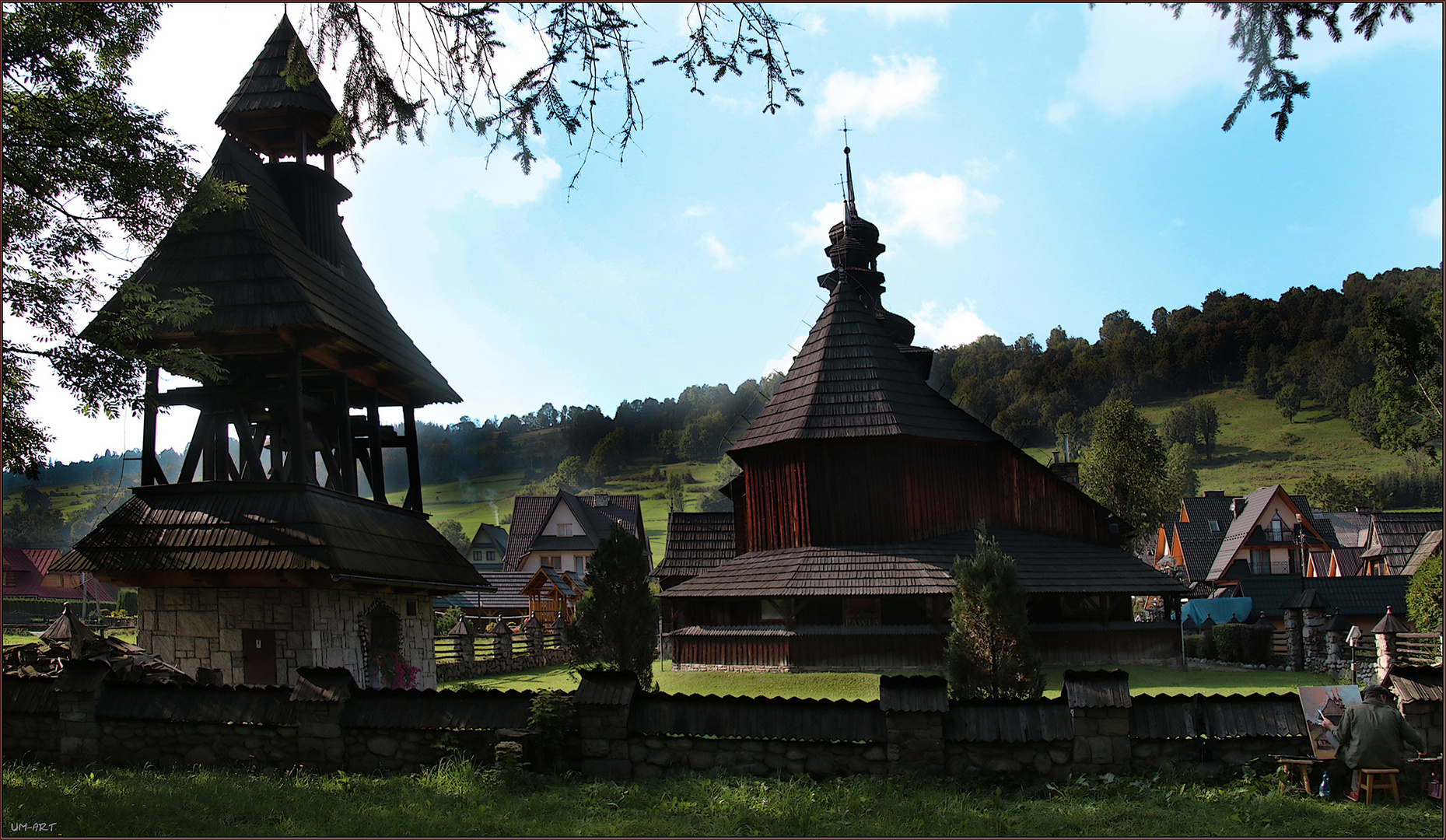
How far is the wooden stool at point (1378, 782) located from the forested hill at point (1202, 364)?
102 meters

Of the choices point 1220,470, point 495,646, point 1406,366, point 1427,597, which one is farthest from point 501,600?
point 1220,470

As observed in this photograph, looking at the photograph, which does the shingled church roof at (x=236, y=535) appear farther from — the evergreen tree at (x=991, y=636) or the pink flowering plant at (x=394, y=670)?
the evergreen tree at (x=991, y=636)

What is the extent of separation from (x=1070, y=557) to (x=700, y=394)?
5175 inches

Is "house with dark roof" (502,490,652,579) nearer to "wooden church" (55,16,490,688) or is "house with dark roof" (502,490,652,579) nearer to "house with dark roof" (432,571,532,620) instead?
"house with dark roof" (432,571,532,620)

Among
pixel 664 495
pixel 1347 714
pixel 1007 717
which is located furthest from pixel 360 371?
pixel 664 495

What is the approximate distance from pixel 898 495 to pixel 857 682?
5405 millimetres

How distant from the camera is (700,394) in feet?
503

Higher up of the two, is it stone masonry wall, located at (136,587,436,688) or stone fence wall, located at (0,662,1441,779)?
stone masonry wall, located at (136,587,436,688)

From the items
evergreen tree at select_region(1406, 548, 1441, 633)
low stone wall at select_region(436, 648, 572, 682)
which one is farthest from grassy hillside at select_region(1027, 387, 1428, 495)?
low stone wall at select_region(436, 648, 572, 682)

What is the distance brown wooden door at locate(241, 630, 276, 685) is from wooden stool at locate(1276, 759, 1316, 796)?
524 inches

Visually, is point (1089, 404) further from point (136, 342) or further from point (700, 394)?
point (136, 342)

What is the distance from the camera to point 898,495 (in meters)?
23.0

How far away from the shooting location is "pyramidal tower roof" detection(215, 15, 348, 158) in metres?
18.2

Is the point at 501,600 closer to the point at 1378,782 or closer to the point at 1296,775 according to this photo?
the point at 1296,775
